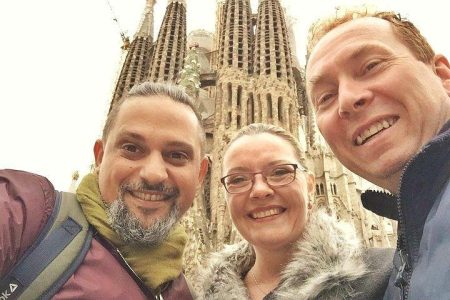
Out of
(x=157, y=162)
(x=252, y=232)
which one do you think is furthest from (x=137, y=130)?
(x=252, y=232)

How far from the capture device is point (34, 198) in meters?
1.79

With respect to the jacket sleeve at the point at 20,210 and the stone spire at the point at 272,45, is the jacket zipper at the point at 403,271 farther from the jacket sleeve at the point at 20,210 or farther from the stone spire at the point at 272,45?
the stone spire at the point at 272,45

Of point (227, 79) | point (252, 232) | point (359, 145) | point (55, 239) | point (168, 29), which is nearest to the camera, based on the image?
point (55, 239)

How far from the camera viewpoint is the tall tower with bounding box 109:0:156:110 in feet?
102

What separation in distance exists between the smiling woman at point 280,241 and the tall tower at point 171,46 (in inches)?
926

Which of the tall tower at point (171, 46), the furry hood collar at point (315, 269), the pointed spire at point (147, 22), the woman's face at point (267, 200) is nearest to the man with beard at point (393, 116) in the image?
the furry hood collar at point (315, 269)

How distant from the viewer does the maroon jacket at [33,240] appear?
162 centimetres

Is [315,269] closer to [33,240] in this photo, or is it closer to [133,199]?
[133,199]

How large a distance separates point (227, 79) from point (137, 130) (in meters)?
21.1

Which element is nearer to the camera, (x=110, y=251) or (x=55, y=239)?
(x=55, y=239)

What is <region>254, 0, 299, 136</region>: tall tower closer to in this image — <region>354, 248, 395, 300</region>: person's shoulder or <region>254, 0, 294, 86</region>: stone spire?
<region>254, 0, 294, 86</region>: stone spire

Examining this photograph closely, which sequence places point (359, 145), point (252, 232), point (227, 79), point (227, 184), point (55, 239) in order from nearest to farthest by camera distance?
point (55, 239)
point (359, 145)
point (252, 232)
point (227, 184)
point (227, 79)

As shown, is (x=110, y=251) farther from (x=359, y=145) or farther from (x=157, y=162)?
(x=359, y=145)

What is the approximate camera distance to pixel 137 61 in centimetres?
3344
